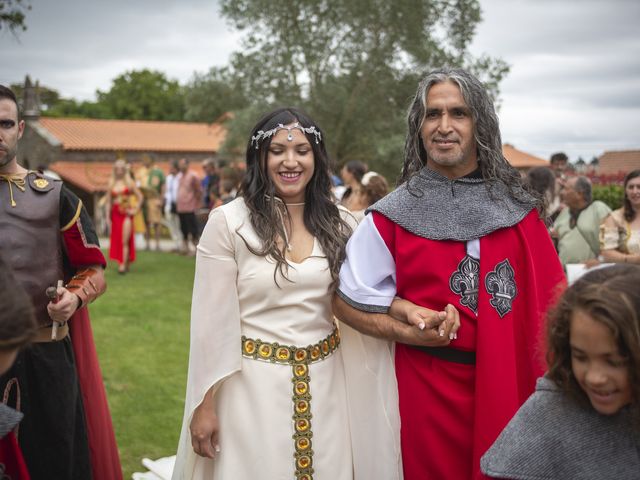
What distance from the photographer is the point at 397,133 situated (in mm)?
14781

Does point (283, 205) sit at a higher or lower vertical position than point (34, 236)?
higher

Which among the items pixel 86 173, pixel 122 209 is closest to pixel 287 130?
pixel 122 209

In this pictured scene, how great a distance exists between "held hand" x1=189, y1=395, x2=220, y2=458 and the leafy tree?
13167 millimetres

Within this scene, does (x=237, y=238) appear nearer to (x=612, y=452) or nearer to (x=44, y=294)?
(x=44, y=294)

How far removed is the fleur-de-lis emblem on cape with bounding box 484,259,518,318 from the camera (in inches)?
95.2

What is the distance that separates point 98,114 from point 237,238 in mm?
63741

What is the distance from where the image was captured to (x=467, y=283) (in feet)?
8.06

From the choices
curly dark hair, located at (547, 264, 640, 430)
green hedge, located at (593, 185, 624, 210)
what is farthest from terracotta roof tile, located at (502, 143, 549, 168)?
curly dark hair, located at (547, 264, 640, 430)

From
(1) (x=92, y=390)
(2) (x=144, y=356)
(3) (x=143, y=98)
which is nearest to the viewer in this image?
(1) (x=92, y=390)

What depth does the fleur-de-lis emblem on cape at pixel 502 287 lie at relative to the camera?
2.42 meters

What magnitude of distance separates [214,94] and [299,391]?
45.8 feet

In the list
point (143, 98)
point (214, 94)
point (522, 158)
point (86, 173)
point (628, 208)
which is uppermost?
point (143, 98)

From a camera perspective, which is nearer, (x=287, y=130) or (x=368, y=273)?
(x=368, y=273)

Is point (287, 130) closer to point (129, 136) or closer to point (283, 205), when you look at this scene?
point (283, 205)
